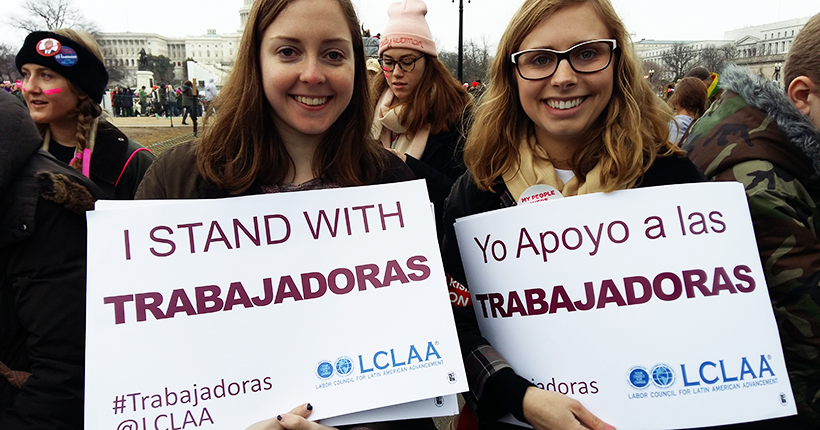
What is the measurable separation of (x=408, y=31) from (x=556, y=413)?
2780 mm

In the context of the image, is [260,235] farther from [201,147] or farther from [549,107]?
[549,107]

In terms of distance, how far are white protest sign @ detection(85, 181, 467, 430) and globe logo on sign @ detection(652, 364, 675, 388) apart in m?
0.59

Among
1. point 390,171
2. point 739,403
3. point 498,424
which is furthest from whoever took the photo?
point 390,171

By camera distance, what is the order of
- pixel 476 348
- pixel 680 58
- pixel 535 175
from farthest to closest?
pixel 680 58, pixel 535 175, pixel 476 348

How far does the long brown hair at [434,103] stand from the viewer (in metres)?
3.66

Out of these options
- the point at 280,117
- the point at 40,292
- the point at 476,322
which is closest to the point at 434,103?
the point at 280,117

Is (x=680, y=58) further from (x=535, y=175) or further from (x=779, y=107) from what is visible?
(x=535, y=175)

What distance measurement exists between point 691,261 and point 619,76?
706 millimetres

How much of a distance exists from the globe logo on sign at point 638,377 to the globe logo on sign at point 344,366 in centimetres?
86

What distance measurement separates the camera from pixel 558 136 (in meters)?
2.02

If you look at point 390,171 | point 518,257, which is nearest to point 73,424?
point 390,171

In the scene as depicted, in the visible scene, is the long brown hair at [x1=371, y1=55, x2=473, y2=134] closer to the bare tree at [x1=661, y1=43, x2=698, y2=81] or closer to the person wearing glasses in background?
the person wearing glasses in background

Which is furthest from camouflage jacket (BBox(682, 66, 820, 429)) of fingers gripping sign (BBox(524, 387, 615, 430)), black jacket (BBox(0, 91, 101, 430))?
black jacket (BBox(0, 91, 101, 430))

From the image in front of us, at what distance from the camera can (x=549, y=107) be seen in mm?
1946
